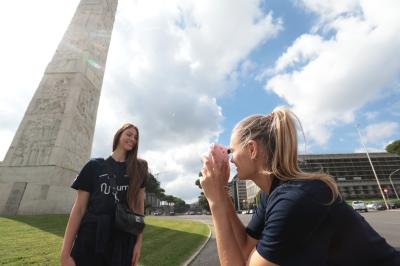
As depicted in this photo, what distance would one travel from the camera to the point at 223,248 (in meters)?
1.44

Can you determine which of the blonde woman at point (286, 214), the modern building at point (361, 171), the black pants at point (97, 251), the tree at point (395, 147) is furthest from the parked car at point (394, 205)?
the blonde woman at point (286, 214)

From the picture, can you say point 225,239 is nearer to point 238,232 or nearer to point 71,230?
point 238,232

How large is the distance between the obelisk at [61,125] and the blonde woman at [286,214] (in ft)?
60.7

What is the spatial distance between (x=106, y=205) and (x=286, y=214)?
1.99 metres

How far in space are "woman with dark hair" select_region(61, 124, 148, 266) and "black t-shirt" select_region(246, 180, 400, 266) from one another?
5.75ft

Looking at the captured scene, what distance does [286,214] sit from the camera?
1176mm

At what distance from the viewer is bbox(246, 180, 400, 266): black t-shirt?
3.79ft

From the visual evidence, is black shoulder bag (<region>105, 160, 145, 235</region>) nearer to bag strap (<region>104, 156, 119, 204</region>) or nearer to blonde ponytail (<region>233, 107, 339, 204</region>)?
bag strap (<region>104, 156, 119, 204</region>)

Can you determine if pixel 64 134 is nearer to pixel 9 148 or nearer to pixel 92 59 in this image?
pixel 9 148

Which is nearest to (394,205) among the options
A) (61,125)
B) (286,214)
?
(61,125)

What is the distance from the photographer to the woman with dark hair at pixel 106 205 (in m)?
2.42

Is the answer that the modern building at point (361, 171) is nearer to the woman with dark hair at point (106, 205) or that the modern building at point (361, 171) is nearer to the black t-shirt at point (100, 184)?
the woman with dark hair at point (106, 205)

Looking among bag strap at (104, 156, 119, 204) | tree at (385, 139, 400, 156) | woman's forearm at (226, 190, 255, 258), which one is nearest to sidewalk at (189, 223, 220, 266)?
bag strap at (104, 156, 119, 204)

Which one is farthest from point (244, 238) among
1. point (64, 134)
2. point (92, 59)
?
point (92, 59)
